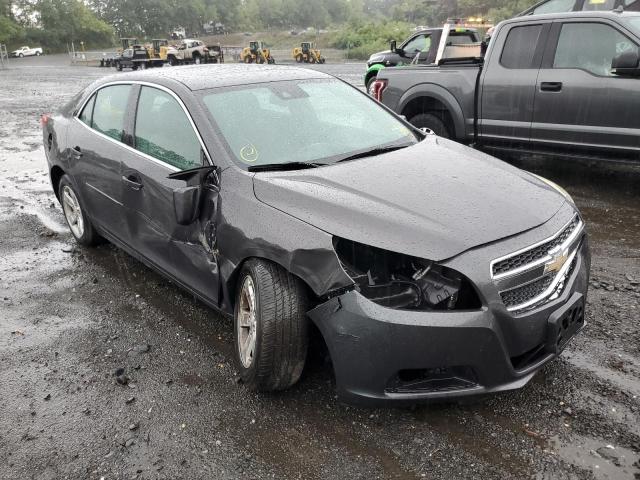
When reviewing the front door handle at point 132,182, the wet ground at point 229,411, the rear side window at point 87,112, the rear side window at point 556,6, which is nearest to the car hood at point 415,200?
the wet ground at point 229,411

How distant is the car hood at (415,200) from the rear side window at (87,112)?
7.87ft

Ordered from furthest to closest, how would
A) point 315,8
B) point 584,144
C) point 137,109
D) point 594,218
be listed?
point 315,8, point 584,144, point 594,218, point 137,109

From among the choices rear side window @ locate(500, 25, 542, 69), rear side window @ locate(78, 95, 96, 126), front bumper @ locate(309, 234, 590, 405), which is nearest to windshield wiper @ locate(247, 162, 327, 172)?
front bumper @ locate(309, 234, 590, 405)

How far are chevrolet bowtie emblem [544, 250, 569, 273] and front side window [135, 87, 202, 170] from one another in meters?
1.99

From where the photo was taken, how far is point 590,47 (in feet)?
20.0

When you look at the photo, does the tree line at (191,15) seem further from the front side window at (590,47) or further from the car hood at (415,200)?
the car hood at (415,200)

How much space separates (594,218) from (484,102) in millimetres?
2061

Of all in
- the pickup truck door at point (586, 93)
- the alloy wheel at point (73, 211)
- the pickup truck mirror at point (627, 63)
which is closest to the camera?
the alloy wheel at point (73, 211)

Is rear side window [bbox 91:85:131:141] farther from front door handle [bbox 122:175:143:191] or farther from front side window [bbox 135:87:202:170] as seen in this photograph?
front door handle [bbox 122:175:143:191]

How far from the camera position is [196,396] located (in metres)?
3.09

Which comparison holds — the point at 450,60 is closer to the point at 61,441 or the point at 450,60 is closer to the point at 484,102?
the point at 484,102

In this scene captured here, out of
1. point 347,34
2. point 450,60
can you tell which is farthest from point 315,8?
point 450,60

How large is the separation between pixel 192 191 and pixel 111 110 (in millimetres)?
1691

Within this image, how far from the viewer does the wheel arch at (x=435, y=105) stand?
277 inches
